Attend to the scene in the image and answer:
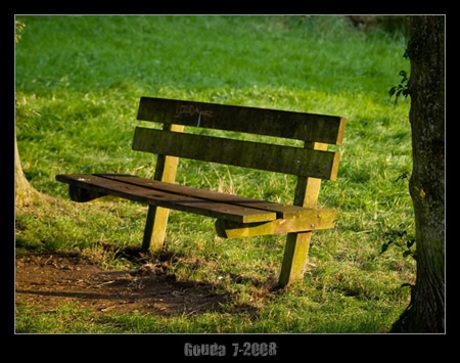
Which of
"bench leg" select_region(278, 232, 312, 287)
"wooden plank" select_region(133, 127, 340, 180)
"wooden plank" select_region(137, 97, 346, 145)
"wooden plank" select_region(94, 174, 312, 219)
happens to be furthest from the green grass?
"wooden plank" select_region(137, 97, 346, 145)

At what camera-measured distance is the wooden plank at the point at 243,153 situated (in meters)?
4.21

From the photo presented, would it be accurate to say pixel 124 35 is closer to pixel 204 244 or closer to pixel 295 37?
pixel 295 37

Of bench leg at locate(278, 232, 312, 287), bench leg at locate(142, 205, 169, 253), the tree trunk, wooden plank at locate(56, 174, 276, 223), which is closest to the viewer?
the tree trunk

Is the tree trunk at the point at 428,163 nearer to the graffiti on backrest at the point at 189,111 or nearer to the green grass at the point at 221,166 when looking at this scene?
the green grass at the point at 221,166

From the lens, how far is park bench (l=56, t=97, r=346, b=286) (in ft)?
13.1

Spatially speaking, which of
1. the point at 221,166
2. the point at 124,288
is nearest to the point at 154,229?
the point at 124,288

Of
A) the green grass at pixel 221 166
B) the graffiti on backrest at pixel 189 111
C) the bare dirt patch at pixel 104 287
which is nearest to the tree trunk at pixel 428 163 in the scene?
the green grass at pixel 221 166

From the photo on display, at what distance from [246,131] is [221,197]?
0.54 m

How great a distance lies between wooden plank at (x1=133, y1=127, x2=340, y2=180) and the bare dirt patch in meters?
0.91

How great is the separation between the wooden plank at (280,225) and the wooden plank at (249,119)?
1.65 feet

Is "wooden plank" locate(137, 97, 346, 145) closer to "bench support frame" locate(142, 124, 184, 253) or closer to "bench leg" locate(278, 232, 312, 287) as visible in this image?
"bench support frame" locate(142, 124, 184, 253)

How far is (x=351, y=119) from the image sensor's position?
865 cm

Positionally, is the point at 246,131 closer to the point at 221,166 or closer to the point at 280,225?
the point at 280,225

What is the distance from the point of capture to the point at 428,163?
3.29 metres
